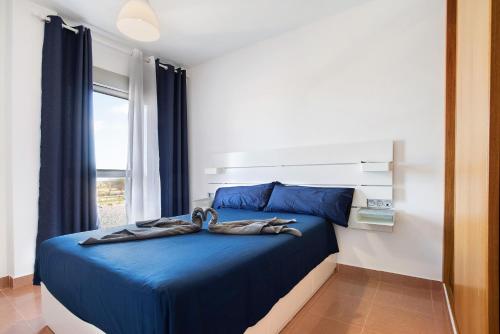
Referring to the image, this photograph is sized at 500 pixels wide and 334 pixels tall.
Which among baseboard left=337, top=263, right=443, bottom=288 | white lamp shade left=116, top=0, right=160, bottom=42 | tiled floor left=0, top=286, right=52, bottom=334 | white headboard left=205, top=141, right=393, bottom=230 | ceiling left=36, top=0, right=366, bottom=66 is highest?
ceiling left=36, top=0, right=366, bottom=66

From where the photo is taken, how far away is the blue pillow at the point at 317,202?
2.38m

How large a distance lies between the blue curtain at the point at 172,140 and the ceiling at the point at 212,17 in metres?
0.51

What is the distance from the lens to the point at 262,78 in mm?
3232

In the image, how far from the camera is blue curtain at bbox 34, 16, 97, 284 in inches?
97.2

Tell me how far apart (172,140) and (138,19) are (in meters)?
1.98

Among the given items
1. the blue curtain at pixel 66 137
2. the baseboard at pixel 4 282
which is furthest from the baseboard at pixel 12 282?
the blue curtain at pixel 66 137

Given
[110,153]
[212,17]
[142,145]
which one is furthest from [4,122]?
[212,17]

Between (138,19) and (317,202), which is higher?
(138,19)

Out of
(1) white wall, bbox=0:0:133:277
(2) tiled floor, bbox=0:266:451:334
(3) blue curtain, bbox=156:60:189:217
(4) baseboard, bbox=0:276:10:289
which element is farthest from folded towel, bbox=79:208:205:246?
(3) blue curtain, bbox=156:60:189:217

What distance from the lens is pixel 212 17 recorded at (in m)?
2.74

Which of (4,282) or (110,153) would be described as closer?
(4,282)

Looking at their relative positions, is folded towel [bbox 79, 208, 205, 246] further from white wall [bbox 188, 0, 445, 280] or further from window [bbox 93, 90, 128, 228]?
white wall [bbox 188, 0, 445, 280]

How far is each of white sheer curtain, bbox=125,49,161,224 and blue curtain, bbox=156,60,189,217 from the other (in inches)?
5.8

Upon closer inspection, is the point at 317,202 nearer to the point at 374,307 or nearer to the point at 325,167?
the point at 325,167
